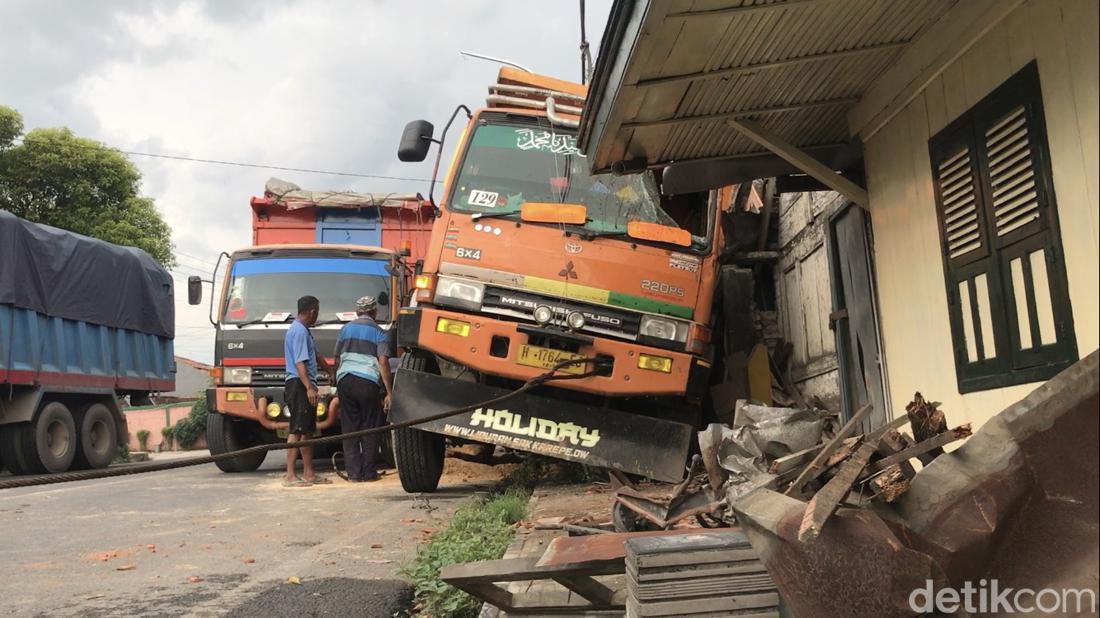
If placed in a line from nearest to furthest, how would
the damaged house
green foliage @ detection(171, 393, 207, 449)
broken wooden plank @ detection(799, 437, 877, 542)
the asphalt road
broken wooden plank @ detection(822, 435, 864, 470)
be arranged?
broken wooden plank @ detection(799, 437, 877, 542) < broken wooden plank @ detection(822, 435, 864, 470) < the damaged house < the asphalt road < green foliage @ detection(171, 393, 207, 449)

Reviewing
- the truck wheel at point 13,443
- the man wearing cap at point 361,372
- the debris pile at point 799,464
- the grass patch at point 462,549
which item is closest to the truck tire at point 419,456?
the grass patch at point 462,549

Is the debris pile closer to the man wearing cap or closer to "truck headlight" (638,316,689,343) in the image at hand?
"truck headlight" (638,316,689,343)

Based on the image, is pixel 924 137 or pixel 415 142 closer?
pixel 924 137

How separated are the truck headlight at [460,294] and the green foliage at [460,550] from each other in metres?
1.30

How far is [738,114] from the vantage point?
3.72 metres

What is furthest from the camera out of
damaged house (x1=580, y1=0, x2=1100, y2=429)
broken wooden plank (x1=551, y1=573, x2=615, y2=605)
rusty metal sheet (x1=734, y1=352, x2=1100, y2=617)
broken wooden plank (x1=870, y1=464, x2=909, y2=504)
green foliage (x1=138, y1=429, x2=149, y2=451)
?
green foliage (x1=138, y1=429, x2=149, y2=451)

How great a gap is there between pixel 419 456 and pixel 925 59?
14.8ft

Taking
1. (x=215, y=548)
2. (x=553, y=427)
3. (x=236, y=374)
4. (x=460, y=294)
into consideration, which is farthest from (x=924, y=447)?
(x=236, y=374)

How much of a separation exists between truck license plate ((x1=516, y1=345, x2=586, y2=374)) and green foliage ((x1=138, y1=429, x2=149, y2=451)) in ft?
78.9

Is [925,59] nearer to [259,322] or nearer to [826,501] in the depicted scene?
[826,501]

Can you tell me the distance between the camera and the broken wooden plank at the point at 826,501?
1.77m

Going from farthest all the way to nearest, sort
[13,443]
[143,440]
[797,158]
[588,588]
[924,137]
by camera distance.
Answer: [143,440] < [13,443] < [797,158] < [924,137] < [588,588]

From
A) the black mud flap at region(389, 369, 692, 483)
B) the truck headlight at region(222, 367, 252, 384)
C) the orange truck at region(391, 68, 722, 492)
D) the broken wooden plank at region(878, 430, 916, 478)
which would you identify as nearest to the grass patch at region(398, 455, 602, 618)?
the black mud flap at region(389, 369, 692, 483)

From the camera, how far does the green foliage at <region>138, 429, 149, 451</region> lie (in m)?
25.3
